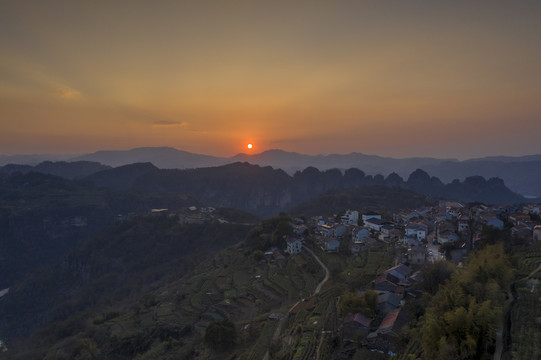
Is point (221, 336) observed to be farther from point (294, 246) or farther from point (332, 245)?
point (332, 245)

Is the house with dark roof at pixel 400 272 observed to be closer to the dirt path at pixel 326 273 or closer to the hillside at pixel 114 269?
the dirt path at pixel 326 273

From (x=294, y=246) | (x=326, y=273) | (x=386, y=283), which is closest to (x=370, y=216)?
(x=294, y=246)

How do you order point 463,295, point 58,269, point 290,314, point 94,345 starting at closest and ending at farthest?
point 463,295, point 290,314, point 94,345, point 58,269

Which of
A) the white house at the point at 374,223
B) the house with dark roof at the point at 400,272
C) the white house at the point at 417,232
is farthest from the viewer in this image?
the white house at the point at 374,223

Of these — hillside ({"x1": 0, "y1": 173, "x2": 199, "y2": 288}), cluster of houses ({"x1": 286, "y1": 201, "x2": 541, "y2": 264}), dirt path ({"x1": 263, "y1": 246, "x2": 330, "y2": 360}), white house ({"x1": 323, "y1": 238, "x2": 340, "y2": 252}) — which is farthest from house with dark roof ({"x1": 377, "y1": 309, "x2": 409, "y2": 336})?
hillside ({"x1": 0, "y1": 173, "x2": 199, "y2": 288})

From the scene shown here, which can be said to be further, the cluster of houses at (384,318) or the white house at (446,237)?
the white house at (446,237)

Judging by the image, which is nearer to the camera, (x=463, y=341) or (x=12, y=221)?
(x=463, y=341)

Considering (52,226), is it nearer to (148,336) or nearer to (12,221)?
(12,221)

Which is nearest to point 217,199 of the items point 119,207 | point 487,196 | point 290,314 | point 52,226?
point 119,207

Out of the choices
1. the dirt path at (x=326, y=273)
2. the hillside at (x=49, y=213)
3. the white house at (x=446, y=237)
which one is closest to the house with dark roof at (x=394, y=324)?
the dirt path at (x=326, y=273)

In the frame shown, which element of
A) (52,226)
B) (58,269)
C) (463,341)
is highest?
(463,341)

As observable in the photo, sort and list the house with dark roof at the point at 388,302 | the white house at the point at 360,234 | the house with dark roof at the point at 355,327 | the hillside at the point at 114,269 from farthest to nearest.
Answer: the hillside at the point at 114,269 → the white house at the point at 360,234 → the house with dark roof at the point at 388,302 → the house with dark roof at the point at 355,327
